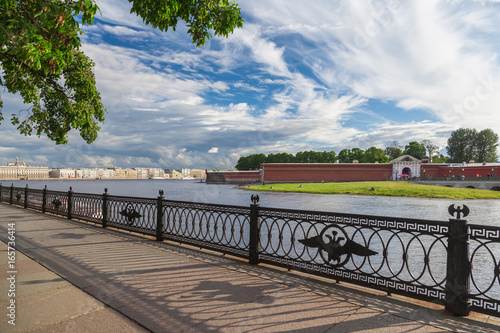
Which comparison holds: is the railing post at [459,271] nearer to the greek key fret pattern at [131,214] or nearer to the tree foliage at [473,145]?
the greek key fret pattern at [131,214]

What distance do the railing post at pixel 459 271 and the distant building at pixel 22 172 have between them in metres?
200

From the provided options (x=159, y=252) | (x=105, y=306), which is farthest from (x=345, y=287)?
(x=159, y=252)

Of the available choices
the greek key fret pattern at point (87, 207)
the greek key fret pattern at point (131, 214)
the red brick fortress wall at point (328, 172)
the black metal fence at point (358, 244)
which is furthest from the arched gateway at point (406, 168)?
the greek key fret pattern at point (131, 214)

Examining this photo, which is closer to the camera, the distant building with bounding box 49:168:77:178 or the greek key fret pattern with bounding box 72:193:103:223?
the greek key fret pattern with bounding box 72:193:103:223

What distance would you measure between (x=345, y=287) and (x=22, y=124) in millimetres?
11003

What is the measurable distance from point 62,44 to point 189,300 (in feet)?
14.7

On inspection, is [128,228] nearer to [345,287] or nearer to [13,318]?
[13,318]

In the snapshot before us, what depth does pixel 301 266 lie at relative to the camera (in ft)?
14.9

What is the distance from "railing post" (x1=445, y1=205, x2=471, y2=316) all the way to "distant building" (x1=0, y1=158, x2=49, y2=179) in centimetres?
19981

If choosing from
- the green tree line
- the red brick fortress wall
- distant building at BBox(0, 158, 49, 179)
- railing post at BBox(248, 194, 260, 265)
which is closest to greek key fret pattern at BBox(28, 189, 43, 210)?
railing post at BBox(248, 194, 260, 265)

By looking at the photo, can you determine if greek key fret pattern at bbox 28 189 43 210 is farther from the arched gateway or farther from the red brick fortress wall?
the arched gateway

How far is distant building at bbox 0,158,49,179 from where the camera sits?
155 meters

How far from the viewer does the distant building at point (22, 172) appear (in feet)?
510

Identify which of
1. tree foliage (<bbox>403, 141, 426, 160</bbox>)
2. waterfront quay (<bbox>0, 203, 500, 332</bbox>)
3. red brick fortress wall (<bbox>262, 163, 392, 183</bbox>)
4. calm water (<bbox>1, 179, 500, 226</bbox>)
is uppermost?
tree foliage (<bbox>403, 141, 426, 160</bbox>)
